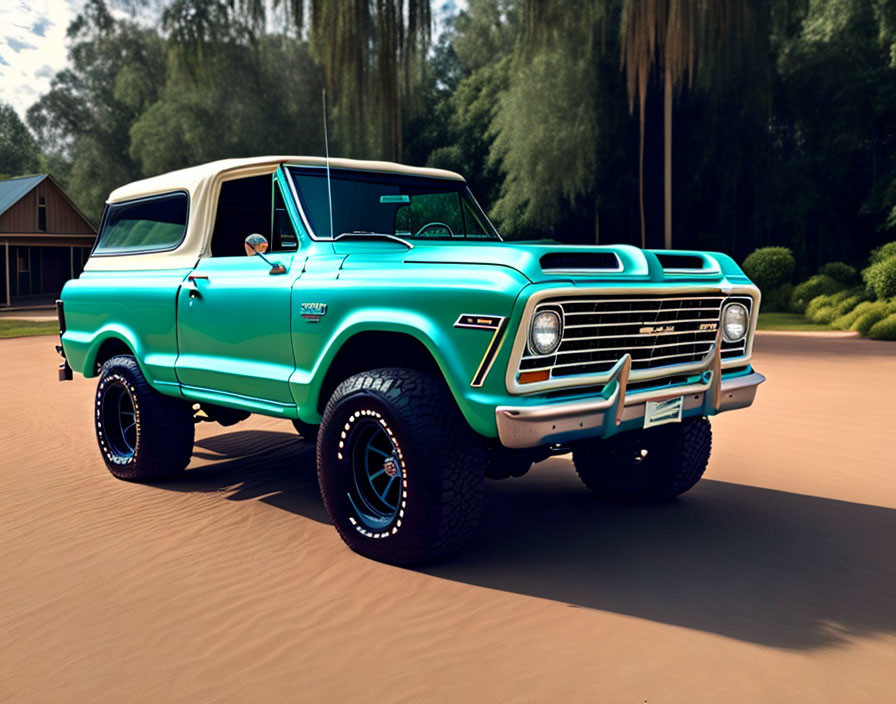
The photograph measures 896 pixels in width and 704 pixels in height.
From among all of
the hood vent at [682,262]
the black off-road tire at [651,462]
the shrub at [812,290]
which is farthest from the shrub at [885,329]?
the hood vent at [682,262]

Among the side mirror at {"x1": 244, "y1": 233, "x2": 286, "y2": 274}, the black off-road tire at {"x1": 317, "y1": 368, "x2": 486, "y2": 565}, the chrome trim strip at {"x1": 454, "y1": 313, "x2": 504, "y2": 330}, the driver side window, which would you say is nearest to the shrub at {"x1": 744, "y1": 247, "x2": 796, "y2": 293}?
the driver side window

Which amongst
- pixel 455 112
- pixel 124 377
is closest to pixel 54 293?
pixel 455 112

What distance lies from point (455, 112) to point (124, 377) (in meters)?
34.4

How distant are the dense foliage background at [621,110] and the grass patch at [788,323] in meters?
3.62

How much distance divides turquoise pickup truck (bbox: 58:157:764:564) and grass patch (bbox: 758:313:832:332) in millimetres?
16028

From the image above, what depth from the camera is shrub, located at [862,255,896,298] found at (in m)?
20.0

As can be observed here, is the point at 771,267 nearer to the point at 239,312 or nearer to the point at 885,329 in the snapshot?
the point at 885,329

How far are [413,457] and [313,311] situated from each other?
3.63 feet

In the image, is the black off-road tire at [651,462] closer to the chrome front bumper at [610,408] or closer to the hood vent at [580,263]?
the chrome front bumper at [610,408]

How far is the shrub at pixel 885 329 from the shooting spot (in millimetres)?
17484

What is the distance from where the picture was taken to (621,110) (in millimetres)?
25594

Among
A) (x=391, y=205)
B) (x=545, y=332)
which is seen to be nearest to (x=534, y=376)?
(x=545, y=332)

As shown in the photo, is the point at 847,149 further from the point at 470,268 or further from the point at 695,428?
the point at 470,268

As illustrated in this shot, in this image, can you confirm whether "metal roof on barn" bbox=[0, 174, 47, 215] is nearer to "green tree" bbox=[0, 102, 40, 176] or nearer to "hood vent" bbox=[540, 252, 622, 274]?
"hood vent" bbox=[540, 252, 622, 274]
